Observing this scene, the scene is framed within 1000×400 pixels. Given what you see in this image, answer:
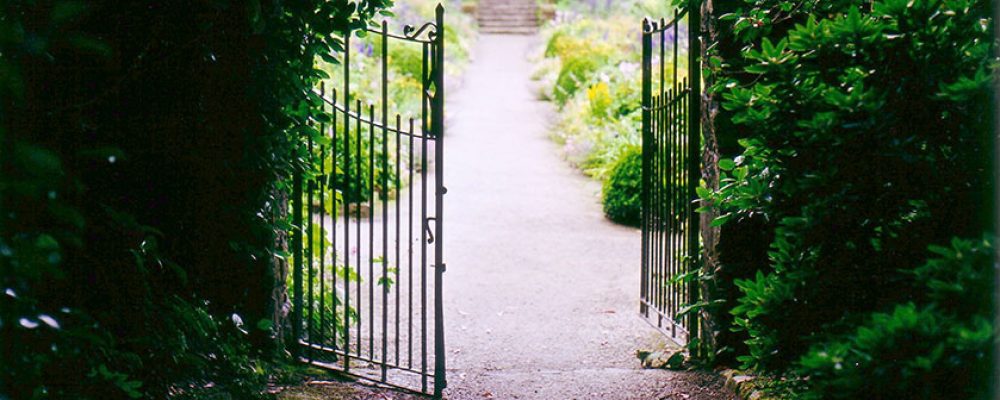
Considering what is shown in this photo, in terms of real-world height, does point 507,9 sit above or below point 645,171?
above

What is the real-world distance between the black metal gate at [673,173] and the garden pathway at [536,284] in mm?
343

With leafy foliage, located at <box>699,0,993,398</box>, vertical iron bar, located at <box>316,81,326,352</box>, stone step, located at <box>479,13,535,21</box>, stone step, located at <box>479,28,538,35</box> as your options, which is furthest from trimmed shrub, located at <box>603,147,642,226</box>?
stone step, located at <box>479,13,535,21</box>

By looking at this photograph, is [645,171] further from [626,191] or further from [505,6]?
[505,6]

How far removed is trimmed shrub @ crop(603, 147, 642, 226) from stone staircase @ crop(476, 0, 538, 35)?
17267 millimetres

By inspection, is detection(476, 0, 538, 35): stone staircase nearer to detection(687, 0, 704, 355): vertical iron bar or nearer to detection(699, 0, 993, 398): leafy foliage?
detection(687, 0, 704, 355): vertical iron bar

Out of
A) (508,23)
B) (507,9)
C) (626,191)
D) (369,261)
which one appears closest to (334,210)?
(369,261)

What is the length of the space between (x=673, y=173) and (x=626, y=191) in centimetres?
422

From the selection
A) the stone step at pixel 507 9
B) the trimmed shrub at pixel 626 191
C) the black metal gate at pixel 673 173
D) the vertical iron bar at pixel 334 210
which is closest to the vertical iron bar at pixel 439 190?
the vertical iron bar at pixel 334 210

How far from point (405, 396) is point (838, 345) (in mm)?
2697

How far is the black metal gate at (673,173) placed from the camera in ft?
17.8

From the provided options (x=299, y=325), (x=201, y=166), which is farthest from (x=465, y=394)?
(x=201, y=166)

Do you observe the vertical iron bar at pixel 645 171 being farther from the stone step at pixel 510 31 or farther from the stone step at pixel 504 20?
the stone step at pixel 504 20

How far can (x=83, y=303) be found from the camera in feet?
11.2

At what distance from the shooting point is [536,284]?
7.93 metres
